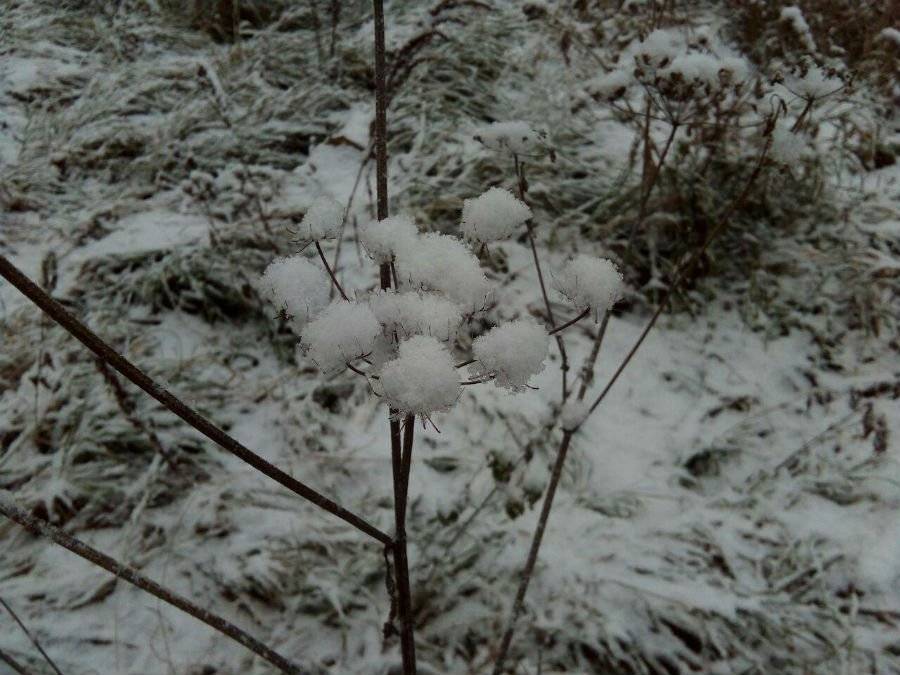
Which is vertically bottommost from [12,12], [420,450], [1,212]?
[420,450]

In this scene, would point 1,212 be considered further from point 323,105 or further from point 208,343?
point 323,105

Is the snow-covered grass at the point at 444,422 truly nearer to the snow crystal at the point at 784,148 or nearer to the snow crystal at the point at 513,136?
the snow crystal at the point at 513,136

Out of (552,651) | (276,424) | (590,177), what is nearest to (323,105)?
(590,177)

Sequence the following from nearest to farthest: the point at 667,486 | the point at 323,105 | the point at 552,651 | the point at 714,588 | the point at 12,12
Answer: the point at 552,651 → the point at 714,588 → the point at 667,486 → the point at 323,105 → the point at 12,12

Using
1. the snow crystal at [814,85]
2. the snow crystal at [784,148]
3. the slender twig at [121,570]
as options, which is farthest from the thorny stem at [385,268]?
the snow crystal at [814,85]

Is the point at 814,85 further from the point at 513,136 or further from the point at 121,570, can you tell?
the point at 121,570

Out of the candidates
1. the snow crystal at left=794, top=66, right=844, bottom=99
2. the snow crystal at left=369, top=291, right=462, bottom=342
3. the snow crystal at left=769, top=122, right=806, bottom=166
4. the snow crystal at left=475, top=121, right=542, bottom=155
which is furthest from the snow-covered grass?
the snow crystal at left=794, top=66, right=844, bottom=99

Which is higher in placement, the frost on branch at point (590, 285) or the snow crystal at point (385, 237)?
the snow crystal at point (385, 237)
